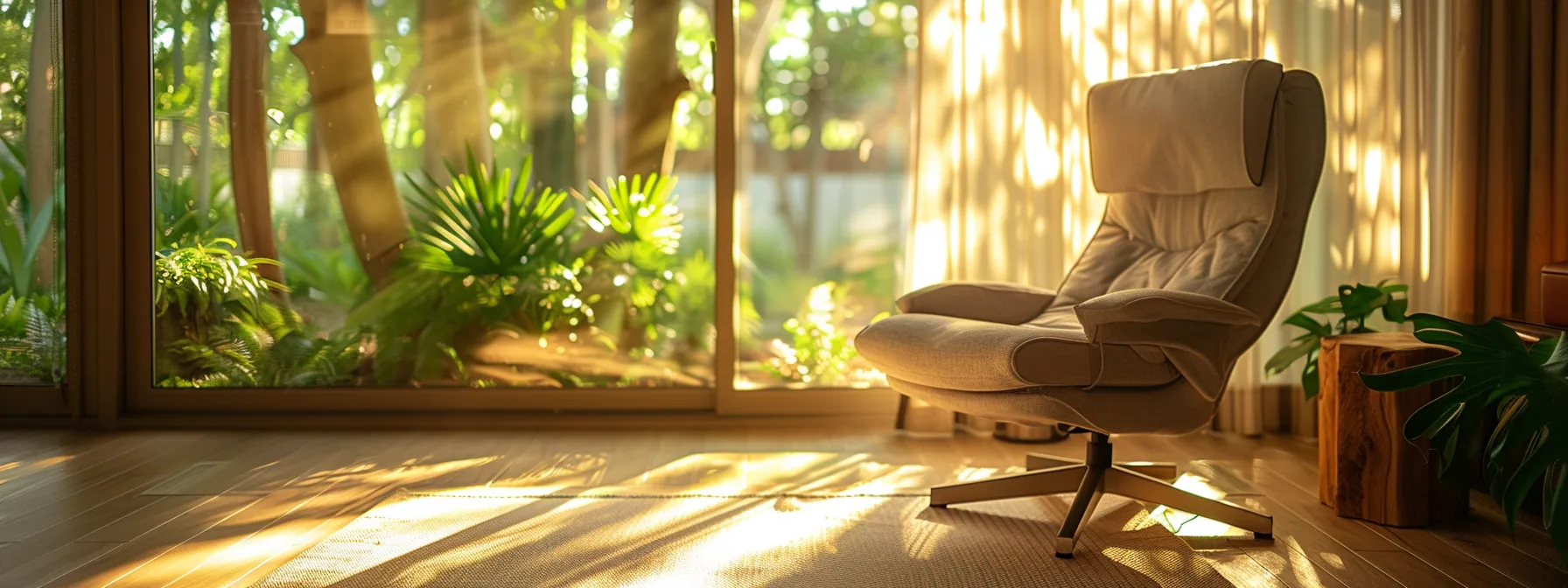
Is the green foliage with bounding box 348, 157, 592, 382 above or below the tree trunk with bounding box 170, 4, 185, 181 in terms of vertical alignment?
below

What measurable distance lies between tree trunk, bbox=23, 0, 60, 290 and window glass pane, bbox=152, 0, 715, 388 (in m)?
0.30

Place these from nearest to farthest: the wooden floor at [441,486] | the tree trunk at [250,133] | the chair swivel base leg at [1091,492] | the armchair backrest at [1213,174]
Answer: the wooden floor at [441,486]
the chair swivel base leg at [1091,492]
the armchair backrest at [1213,174]
the tree trunk at [250,133]

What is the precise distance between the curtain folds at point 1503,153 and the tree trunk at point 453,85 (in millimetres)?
2807

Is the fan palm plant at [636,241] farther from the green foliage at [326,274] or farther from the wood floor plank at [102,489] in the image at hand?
the wood floor plank at [102,489]

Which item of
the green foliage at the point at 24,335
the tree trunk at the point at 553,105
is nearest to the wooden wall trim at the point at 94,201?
the green foliage at the point at 24,335

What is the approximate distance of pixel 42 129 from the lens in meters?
3.71

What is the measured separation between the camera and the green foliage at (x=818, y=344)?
383 cm

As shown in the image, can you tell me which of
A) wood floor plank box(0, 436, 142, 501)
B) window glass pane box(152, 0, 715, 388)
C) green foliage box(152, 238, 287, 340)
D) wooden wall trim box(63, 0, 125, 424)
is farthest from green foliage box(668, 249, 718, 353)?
wooden wall trim box(63, 0, 125, 424)

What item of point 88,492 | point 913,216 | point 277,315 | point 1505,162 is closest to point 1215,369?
point 913,216

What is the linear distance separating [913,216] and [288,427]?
6.42 feet

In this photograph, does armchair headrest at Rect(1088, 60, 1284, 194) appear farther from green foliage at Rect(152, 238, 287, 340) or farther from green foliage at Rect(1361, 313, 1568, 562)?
green foliage at Rect(152, 238, 287, 340)

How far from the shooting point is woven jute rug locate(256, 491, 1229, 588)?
215 cm

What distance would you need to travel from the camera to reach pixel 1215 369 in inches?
91.7

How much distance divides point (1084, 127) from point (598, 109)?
1445mm
